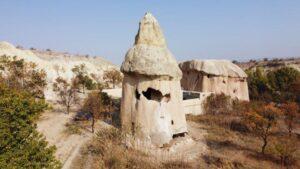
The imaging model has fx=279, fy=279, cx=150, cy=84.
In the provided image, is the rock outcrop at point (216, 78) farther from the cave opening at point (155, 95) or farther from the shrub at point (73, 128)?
the shrub at point (73, 128)

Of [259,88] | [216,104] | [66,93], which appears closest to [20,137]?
[66,93]

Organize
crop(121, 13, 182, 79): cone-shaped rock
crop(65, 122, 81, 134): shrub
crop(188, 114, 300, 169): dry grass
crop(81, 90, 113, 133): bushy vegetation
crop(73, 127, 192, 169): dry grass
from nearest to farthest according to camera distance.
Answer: crop(73, 127, 192, 169): dry grass < crop(188, 114, 300, 169): dry grass < crop(121, 13, 182, 79): cone-shaped rock < crop(65, 122, 81, 134): shrub < crop(81, 90, 113, 133): bushy vegetation

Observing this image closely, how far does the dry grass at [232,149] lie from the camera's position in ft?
44.4

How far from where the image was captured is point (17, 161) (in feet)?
24.5

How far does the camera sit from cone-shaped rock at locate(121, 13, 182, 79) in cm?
1505

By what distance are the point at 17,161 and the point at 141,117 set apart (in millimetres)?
8380

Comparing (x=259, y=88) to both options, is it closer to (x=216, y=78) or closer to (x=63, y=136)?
(x=216, y=78)

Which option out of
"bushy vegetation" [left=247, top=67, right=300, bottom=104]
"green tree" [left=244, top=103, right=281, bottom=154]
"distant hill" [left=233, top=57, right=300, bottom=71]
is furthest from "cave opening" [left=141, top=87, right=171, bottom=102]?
"distant hill" [left=233, top=57, right=300, bottom=71]

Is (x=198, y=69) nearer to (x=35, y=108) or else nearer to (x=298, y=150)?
(x=298, y=150)

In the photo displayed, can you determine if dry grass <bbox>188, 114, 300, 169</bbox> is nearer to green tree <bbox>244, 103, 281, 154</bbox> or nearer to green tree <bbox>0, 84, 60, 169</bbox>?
green tree <bbox>244, 103, 281, 154</bbox>

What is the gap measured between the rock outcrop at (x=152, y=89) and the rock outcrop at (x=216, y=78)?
40.0 ft

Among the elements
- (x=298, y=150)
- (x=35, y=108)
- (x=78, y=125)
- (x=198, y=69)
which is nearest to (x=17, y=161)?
(x=35, y=108)

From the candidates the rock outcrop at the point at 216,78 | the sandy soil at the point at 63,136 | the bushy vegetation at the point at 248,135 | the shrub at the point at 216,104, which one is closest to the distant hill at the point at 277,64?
the rock outcrop at the point at 216,78

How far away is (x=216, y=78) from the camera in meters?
27.9
